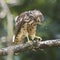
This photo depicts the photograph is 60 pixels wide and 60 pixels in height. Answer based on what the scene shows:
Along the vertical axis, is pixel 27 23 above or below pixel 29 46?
above

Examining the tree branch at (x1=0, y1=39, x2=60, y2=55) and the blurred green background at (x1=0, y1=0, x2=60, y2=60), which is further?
the blurred green background at (x1=0, y1=0, x2=60, y2=60)

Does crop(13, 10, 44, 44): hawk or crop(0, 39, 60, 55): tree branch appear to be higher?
crop(13, 10, 44, 44): hawk

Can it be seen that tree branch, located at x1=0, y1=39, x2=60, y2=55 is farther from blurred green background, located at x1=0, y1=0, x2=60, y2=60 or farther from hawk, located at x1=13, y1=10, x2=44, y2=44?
blurred green background, located at x1=0, y1=0, x2=60, y2=60

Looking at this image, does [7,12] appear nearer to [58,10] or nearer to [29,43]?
[29,43]

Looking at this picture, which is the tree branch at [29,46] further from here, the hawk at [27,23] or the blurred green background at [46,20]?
the blurred green background at [46,20]

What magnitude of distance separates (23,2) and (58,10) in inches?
19.5

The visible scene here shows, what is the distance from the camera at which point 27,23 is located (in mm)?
2734

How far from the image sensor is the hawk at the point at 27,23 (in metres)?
2.68

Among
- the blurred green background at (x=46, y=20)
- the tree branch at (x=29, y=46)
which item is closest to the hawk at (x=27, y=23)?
the tree branch at (x=29, y=46)

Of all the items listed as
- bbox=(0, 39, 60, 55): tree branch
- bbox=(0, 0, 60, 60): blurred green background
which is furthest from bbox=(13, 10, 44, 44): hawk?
bbox=(0, 0, 60, 60): blurred green background

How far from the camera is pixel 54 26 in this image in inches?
174

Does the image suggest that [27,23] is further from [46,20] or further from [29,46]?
[46,20]

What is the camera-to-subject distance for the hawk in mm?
2678

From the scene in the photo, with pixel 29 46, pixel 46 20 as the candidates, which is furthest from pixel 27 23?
pixel 46 20
